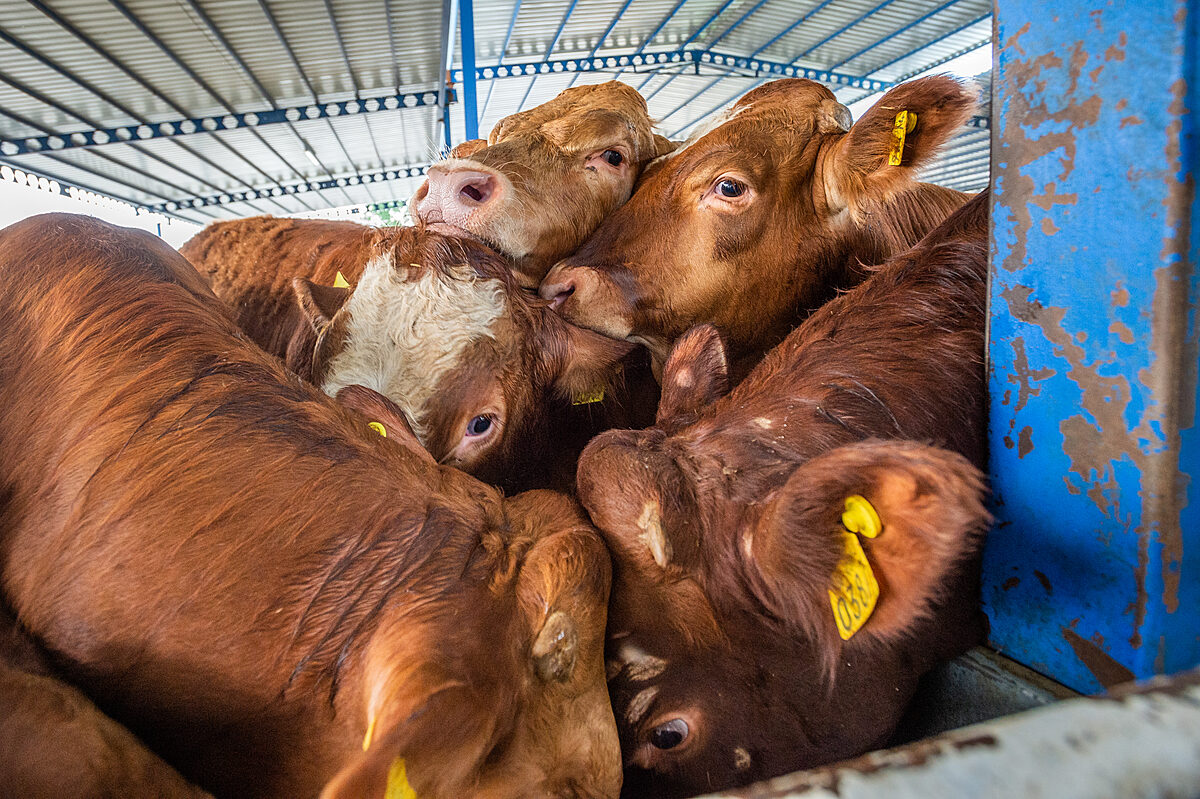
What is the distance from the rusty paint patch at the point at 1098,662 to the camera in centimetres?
140

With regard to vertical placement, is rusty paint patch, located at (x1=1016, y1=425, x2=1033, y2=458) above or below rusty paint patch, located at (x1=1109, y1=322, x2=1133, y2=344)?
below

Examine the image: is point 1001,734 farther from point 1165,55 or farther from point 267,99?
point 267,99

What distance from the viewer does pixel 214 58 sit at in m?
11.1

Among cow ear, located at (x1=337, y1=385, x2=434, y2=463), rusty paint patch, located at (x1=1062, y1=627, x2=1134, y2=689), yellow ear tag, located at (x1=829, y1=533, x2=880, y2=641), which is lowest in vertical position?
rusty paint patch, located at (x1=1062, y1=627, x2=1134, y2=689)

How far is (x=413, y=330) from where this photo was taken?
267 cm

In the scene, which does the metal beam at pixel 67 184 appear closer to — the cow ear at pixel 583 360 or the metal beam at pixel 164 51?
the metal beam at pixel 164 51

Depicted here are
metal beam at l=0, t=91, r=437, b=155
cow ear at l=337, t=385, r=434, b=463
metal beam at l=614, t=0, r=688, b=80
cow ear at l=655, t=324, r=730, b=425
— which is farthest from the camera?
metal beam at l=614, t=0, r=688, b=80

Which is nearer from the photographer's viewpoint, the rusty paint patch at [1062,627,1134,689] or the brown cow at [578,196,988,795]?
the brown cow at [578,196,988,795]

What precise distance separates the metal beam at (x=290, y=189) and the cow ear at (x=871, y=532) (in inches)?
771

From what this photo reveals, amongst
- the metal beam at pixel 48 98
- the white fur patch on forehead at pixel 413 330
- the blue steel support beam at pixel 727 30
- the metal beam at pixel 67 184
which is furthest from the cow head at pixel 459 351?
the metal beam at pixel 67 184

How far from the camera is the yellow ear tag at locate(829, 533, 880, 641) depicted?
1228mm

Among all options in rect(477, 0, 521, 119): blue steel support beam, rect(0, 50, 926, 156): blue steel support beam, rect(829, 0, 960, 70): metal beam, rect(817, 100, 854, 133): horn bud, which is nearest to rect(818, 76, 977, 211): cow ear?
rect(817, 100, 854, 133): horn bud

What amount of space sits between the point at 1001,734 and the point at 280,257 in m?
5.17

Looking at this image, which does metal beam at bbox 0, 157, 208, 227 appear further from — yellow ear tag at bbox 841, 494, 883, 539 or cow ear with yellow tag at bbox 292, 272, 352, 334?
yellow ear tag at bbox 841, 494, 883, 539
